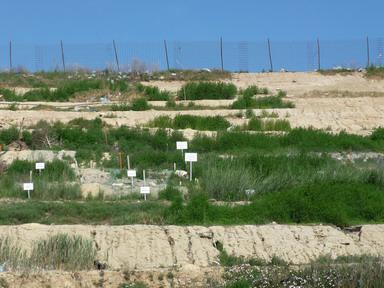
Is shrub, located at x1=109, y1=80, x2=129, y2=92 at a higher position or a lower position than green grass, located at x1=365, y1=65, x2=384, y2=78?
higher

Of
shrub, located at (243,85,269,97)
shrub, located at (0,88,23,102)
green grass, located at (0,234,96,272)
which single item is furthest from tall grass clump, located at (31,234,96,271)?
shrub, located at (243,85,269,97)

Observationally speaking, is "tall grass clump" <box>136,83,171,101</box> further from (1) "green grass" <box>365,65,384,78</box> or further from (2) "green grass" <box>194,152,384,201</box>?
(2) "green grass" <box>194,152,384,201</box>

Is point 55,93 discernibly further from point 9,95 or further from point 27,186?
point 27,186

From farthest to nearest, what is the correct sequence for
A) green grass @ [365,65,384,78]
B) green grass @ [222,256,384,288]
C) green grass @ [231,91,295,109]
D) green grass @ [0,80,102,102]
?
green grass @ [365,65,384,78]
green grass @ [0,80,102,102]
green grass @ [231,91,295,109]
green grass @ [222,256,384,288]

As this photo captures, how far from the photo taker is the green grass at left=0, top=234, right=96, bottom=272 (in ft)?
55.0

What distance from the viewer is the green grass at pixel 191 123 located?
1478 inches

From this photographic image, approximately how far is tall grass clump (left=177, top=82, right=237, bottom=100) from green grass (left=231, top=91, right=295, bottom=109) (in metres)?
1.25

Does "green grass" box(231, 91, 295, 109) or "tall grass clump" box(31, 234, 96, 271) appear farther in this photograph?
"green grass" box(231, 91, 295, 109)

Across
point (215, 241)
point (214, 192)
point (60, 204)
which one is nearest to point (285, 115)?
point (214, 192)

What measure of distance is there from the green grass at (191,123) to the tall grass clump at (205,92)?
726 cm

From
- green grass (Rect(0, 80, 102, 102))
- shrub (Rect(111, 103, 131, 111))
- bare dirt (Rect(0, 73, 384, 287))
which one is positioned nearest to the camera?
bare dirt (Rect(0, 73, 384, 287))

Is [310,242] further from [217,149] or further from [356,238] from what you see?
[217,149]

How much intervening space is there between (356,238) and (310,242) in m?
1.16

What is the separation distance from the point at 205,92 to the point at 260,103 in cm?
367
